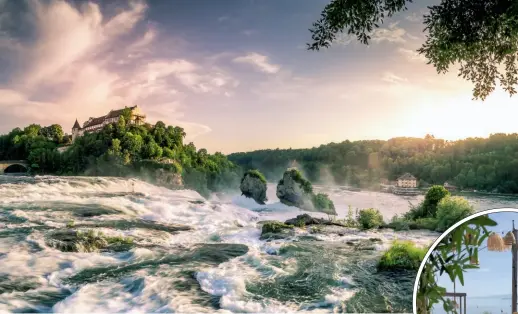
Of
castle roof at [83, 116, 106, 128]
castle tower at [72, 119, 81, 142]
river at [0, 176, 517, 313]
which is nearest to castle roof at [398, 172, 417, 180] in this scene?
river at [0, 176, 517, 313]

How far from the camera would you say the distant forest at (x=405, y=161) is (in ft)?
13.6

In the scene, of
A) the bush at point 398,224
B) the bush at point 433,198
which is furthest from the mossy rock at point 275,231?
the bush at point 433,198

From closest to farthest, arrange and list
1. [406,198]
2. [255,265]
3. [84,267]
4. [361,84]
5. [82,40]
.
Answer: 1. [84,267]
2. [255,265]
3. [82,40]
4. [361,84]
5. [406,198]

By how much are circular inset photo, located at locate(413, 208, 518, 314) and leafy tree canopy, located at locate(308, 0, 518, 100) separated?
8.17 ft

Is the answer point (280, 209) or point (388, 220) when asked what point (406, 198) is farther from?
point (280, 209)

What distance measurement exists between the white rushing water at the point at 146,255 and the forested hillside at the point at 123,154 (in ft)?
0.38

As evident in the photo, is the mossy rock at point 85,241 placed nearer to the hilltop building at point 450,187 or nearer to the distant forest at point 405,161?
the distant forest at point 405,161

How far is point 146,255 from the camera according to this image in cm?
349

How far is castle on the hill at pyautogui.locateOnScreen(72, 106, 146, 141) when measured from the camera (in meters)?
3.93

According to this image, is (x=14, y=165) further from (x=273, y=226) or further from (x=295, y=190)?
(x=295, y=190)

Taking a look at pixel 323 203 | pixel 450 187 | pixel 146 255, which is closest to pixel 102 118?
pixel 146 255

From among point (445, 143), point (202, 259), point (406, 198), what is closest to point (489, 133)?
point (445, 143)

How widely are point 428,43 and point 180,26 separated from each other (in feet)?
6.45

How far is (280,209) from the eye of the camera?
4.50m
